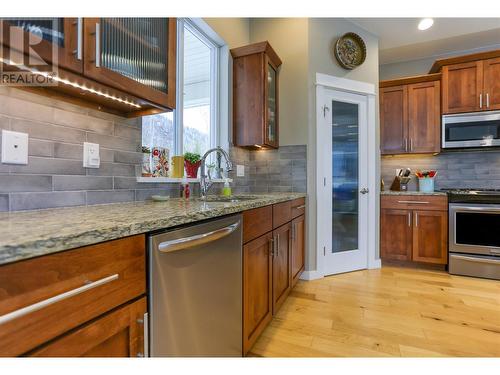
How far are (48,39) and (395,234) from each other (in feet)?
11.8

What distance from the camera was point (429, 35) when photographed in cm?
320

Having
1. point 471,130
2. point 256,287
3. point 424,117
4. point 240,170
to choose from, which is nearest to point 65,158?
point 256,287

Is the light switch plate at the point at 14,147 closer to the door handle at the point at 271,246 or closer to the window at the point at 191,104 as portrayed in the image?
the window at the point at 191,104

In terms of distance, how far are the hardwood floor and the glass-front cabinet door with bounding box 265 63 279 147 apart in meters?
1.52

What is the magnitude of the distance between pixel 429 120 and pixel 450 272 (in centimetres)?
184

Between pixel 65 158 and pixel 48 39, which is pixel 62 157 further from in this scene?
pixel 48 39

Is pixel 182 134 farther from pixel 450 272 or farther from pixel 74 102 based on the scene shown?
pixel 450 272

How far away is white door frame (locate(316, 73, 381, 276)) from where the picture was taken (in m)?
2.84

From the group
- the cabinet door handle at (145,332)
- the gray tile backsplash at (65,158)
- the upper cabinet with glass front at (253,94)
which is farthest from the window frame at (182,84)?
the cabinet door handle at (145,332)

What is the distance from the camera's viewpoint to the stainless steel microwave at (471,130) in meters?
3.04

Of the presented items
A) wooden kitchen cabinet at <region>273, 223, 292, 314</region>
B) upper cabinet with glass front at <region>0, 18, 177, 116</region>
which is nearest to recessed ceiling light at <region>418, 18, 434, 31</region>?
wooden kitchen cabinet at <region>273, 223, 292, 314</region>

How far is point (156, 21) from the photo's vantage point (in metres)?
1.31

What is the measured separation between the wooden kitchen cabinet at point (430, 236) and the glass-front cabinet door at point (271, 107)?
1.96 meters

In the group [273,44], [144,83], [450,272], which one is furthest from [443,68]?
[144,83]
